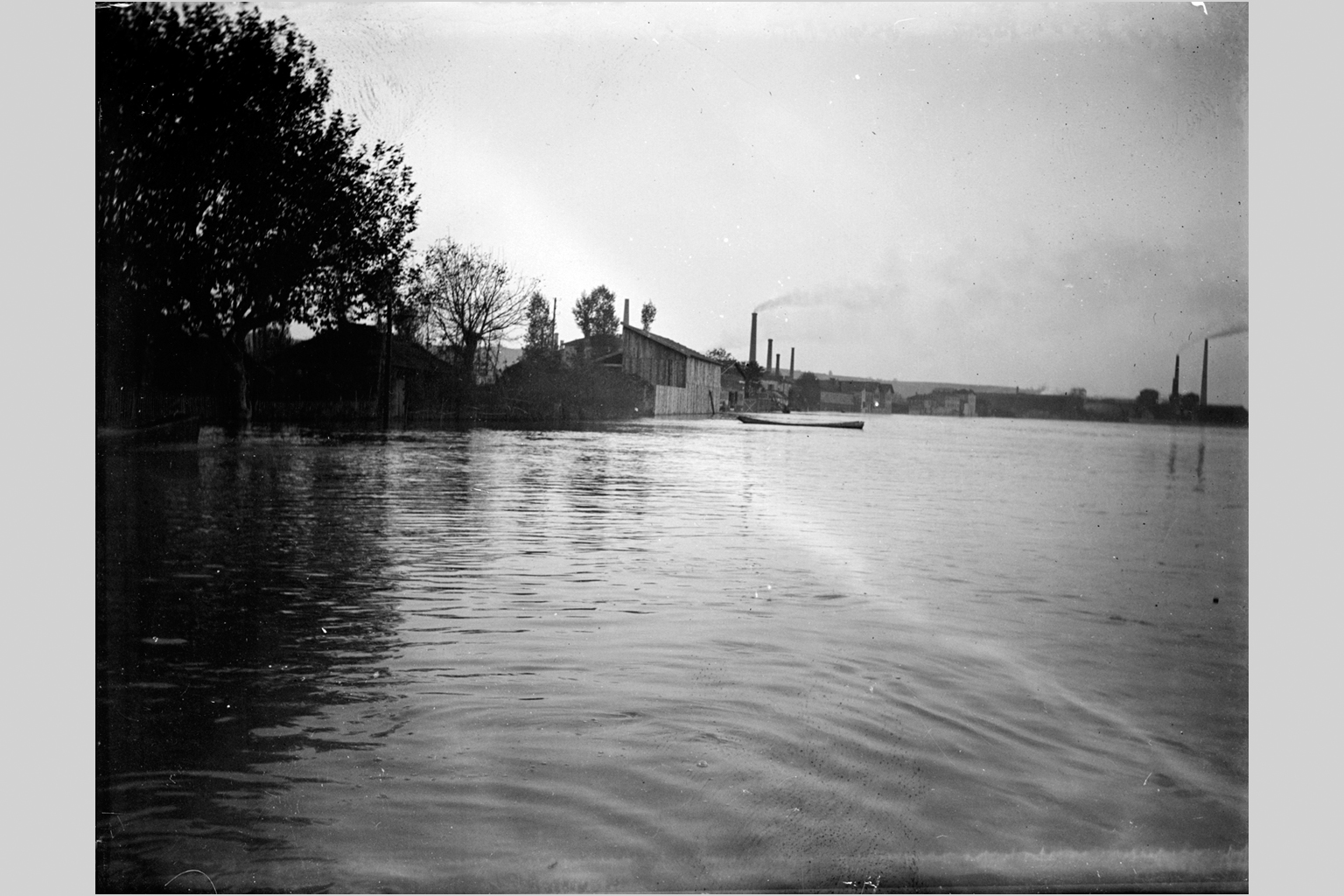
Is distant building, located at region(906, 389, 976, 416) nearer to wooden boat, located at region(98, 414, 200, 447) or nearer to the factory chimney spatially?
the factory chimney

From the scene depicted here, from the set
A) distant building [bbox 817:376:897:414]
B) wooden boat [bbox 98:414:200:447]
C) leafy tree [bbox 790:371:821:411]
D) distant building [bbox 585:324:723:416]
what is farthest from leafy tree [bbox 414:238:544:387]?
distant building [bbox 817:376:897:414]

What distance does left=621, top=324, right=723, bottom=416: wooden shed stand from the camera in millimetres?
3697

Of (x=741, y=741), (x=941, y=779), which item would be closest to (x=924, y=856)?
(x=941, y=779)

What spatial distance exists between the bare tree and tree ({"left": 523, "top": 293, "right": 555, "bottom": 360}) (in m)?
0.03

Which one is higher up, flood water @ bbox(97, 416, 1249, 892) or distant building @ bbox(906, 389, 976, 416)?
distant building @ bbox(906, 389, 976, 416)

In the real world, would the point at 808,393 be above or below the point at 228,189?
below

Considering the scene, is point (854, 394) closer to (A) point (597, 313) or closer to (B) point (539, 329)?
(A) point (597, 313)

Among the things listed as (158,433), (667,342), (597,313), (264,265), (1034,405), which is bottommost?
(158,433)

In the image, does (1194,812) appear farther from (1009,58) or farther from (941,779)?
(1009,58)

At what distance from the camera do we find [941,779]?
2.94m

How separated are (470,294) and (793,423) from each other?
1.47m

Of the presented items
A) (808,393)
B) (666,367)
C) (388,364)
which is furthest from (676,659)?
(388,364)

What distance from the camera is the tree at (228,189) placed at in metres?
3.38

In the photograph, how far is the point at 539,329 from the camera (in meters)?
3.77
